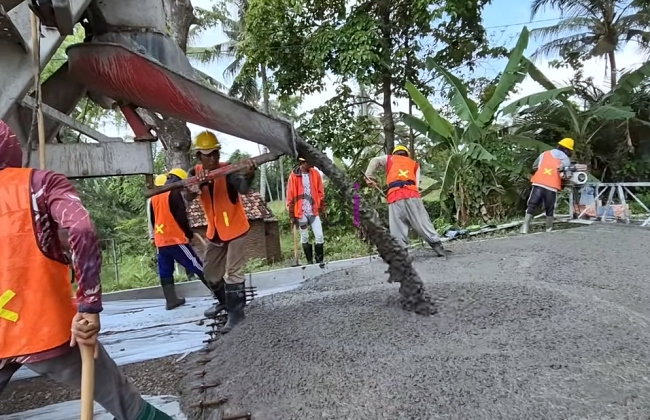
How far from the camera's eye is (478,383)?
273 cm

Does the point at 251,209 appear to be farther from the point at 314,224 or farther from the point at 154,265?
the point at 314,224

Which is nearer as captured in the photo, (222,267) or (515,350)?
(515,350)

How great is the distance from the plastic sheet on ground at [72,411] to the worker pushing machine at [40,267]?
0.93m

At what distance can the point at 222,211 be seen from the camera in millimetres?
4238

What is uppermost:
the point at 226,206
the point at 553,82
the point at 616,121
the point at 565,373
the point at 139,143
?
the point at 553,82

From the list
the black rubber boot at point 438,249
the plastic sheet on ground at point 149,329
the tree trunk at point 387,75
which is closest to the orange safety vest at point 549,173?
the black rubber boot at point 438,249

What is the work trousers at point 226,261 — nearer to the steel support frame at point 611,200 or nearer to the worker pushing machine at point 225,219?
the worker pushing machine at point 225,219

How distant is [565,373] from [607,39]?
16945mm

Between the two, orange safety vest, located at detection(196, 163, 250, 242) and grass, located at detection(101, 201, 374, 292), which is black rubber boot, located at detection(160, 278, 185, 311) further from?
grass, located at detection(101, 201, 374, 292)

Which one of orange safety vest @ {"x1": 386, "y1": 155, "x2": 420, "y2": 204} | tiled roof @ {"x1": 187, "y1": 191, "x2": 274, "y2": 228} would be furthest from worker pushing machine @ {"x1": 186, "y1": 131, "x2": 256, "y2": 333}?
tiled roof @ {"x1": 187, "y1": 191, "x2": 274, "y2": 228}

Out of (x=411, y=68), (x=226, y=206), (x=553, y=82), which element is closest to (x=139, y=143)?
(x=226, y=206)

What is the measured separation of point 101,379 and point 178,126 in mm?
8703

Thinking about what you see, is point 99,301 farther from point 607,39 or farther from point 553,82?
point 607,39

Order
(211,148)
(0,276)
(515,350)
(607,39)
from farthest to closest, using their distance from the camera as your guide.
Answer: (607,39) < (211,148) < (515,350) < (0,276)
